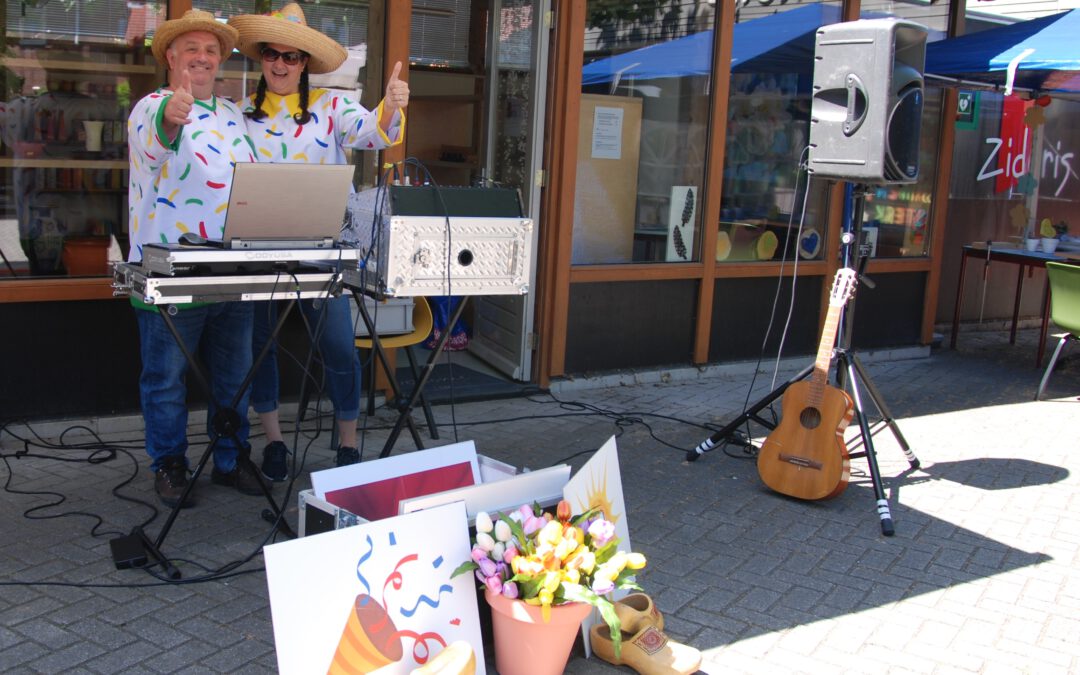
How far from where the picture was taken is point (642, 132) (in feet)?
23.5

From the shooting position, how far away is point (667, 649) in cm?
332

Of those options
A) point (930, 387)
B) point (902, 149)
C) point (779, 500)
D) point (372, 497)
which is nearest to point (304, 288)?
point (372, 497)

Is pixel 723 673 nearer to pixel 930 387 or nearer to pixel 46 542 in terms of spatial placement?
pixel 46 542

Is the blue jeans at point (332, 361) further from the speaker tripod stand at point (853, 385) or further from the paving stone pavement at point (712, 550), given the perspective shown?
the speaker tripod stand at point (853, 385)

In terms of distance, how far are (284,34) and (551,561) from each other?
93.8 inches

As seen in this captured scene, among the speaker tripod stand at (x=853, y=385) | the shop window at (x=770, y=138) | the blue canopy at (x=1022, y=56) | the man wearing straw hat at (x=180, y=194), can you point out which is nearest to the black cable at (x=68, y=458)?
the man wearing straw hat at (x=180, y=194)

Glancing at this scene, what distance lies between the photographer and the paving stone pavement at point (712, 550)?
3443mm

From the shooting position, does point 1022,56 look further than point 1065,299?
No

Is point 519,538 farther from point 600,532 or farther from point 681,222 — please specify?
point 681,222

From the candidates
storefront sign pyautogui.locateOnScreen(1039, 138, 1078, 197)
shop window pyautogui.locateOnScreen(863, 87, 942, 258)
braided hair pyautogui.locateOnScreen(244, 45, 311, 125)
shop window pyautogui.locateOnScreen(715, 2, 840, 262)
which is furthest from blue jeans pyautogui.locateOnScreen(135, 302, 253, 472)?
storefront sign pyautogui.locateOnScreen(1039, 138, 1078, 197)

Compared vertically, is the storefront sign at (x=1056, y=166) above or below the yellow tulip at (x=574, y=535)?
above

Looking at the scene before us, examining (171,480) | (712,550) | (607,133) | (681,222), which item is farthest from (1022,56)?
(171,480)

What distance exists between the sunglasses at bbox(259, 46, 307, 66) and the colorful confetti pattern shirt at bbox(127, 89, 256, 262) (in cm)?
27

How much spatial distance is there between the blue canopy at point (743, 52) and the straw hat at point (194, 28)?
2850 millimetres
